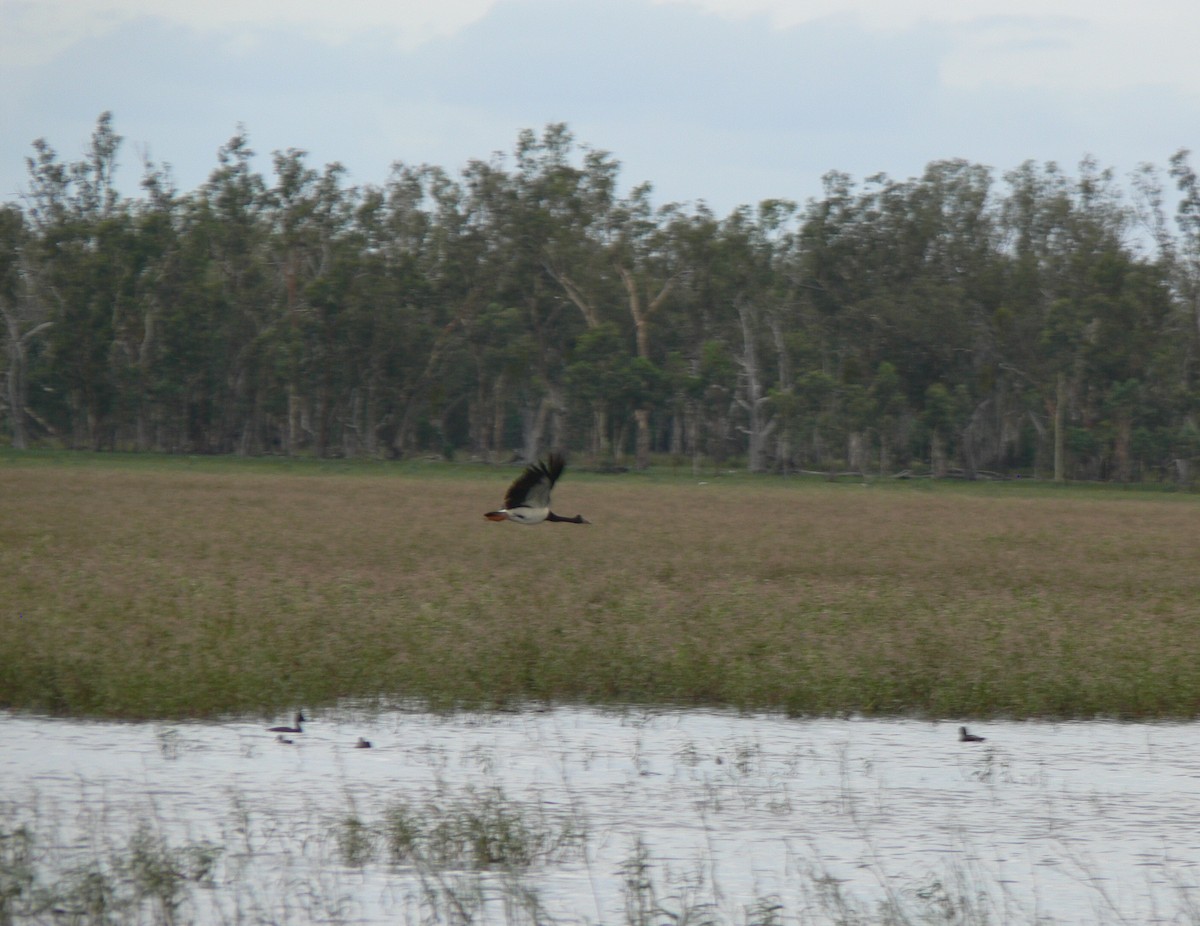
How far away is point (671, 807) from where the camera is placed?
9.34 m

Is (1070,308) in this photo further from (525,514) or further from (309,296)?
(525,514)

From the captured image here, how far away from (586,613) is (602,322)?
60.2 m

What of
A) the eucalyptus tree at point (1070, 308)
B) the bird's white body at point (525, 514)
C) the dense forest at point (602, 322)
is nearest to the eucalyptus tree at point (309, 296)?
the dense forest at point (602, 322)

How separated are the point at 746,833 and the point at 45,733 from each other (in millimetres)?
4953

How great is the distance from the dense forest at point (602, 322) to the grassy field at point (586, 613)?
35.3m

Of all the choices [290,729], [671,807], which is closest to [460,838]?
[671,807]

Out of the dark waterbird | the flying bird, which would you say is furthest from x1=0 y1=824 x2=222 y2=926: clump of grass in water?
the flying bird

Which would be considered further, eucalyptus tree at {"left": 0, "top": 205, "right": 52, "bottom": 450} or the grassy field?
eucalyptus tree at {"left": 0, "top": 205, "right": 52, "bottom": 450}

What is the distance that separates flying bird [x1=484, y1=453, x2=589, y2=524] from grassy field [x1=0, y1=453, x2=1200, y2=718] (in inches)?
43.8

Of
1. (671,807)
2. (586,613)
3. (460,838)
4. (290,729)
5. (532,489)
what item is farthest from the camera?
(586,613)

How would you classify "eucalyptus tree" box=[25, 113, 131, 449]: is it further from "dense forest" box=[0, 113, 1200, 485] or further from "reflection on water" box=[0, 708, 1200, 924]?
"reflection on water" box=[0, 708, 1200, 924]

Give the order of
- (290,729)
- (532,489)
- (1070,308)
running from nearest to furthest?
(290,729)
(532,489)
(1070,308)

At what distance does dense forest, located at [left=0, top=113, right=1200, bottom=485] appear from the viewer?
Answer: 6838 cm

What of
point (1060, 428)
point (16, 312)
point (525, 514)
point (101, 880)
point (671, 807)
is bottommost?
point (671, 807)
